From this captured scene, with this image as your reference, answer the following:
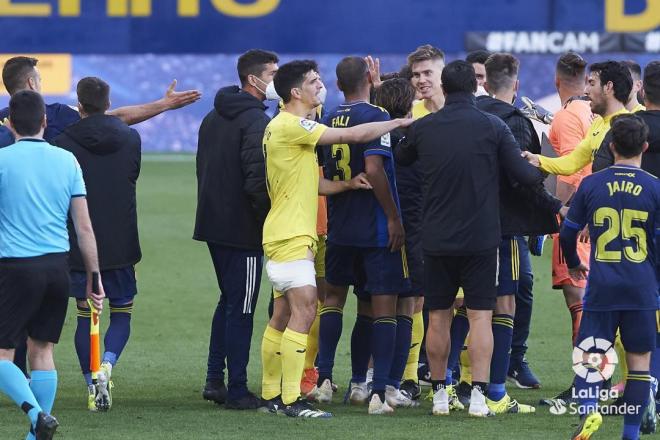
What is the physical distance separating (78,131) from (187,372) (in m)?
2.14

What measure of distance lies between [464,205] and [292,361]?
1.26 metres

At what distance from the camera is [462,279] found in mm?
7301

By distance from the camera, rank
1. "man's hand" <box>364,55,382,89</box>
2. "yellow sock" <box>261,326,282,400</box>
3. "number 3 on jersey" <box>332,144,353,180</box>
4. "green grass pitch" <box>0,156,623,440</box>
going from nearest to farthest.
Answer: "green grass pitch" <box>0,156,623,440</box>
"yellow sock" <box>261,326,282,400</box>
"number 3 on jersey" <box>332,144,353,180</box>
"man's hand" <box>364,55,382,89</box>

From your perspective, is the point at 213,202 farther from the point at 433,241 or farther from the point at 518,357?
the point at 518,357

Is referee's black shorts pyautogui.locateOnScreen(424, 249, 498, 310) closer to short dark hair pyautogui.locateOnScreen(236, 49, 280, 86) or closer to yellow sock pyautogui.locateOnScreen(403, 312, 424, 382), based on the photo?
yellow sock pyautogui.locateOnScreen(403, 312, 424, 382)

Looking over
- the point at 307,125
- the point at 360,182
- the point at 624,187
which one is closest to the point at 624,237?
the point at 624,187

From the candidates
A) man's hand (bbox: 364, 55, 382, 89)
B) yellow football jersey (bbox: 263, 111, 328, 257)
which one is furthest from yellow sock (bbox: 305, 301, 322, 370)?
man's hand (bbox: 364, 55, 382, 89)

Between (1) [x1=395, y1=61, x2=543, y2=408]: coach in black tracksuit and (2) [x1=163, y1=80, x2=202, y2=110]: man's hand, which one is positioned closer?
(1) [x1=395, y1=61, x2=543, y2=408]: coach in black tracksuit

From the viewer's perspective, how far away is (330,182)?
7.59 metres

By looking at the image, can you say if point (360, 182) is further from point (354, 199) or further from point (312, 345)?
point (312, 345)

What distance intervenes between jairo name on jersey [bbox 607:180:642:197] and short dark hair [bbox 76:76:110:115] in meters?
3.05

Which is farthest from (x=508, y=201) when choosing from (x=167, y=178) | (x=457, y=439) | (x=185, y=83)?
(x=185, y=83)

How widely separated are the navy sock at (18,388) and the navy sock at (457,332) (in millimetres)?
2794

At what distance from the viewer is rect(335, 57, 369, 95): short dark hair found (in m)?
7.49
